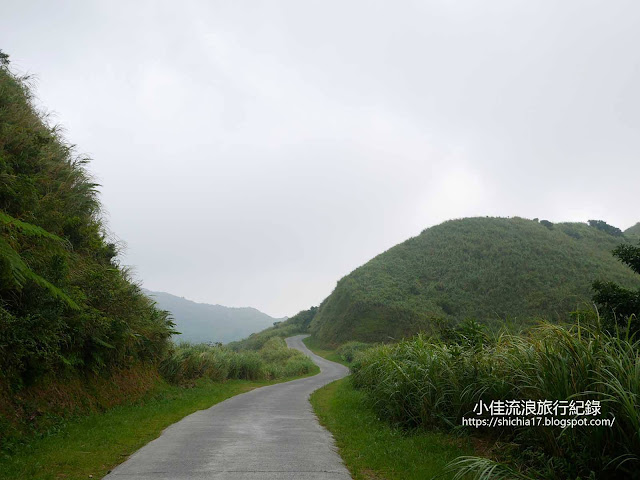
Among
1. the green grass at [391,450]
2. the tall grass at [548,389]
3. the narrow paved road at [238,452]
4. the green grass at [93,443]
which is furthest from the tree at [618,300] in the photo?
the green grass at [93,443]

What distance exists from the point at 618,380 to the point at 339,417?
8.93 m

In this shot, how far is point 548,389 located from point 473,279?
224ft

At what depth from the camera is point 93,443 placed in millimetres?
8086

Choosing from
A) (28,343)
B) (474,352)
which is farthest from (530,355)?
(28,343)

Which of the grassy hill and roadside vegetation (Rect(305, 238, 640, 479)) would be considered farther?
the grassy hill

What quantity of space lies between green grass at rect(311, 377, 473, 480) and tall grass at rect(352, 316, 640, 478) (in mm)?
511

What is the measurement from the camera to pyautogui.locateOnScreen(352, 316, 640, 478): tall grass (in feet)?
15.5

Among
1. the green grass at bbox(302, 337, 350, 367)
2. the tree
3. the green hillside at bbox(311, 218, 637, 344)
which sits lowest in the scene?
the green grass at bbox(302, 337, 350, 367)

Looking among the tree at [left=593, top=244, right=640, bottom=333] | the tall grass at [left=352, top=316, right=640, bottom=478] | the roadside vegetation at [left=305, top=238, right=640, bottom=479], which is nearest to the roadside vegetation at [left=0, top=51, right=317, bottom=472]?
the roadside vegetation at [left=305, top=238, right=640, bottom=479]

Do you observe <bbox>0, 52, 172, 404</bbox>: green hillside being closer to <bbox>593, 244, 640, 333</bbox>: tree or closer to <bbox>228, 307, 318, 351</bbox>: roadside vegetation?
<bbox>593, 244, 640, 333</bbox>: tree

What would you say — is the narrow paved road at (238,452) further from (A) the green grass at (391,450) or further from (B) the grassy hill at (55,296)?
(B) the grassy hill at (55,296)

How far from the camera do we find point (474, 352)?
8969 millimetres

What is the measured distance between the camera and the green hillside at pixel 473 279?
59.2 metres

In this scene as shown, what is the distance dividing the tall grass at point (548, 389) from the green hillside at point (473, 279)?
37749mm
